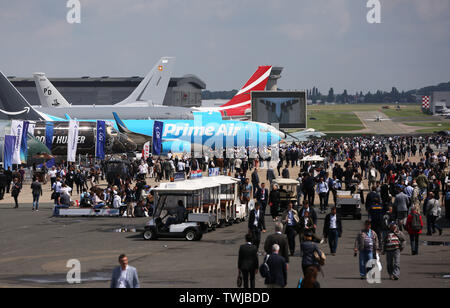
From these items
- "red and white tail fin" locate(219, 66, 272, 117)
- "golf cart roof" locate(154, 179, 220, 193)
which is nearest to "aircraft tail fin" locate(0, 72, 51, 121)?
"red and white tail fin" locate(219, 66, 272, 117)

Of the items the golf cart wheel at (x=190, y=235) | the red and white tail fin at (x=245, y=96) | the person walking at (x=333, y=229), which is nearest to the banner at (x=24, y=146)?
the golf cart wheel at (x=190, y=235)

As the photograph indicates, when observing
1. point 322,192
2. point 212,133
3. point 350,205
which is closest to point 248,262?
point 350,205

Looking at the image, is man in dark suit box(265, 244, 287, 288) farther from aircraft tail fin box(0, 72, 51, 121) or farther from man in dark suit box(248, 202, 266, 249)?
aircraft tail fin box(0, 72, 51, 121)

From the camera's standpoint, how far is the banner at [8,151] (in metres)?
46.1

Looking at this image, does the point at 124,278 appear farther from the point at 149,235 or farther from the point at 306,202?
the point at 149,235

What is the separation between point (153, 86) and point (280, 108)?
801 inches

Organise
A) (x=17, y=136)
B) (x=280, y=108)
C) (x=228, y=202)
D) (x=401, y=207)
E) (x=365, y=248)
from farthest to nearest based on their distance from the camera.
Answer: (x=280, y=108)
(x=17, y=136)
(x=228, y=202)
(x=401, y=207)
(x=365, y=248)

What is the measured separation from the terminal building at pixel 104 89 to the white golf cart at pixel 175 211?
132 metres

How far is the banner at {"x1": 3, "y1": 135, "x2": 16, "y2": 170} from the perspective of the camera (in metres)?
46.1

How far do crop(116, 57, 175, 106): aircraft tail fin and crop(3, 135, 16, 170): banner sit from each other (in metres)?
51.3

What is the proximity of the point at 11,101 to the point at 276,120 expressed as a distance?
32924mm

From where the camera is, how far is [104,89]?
158625mm
